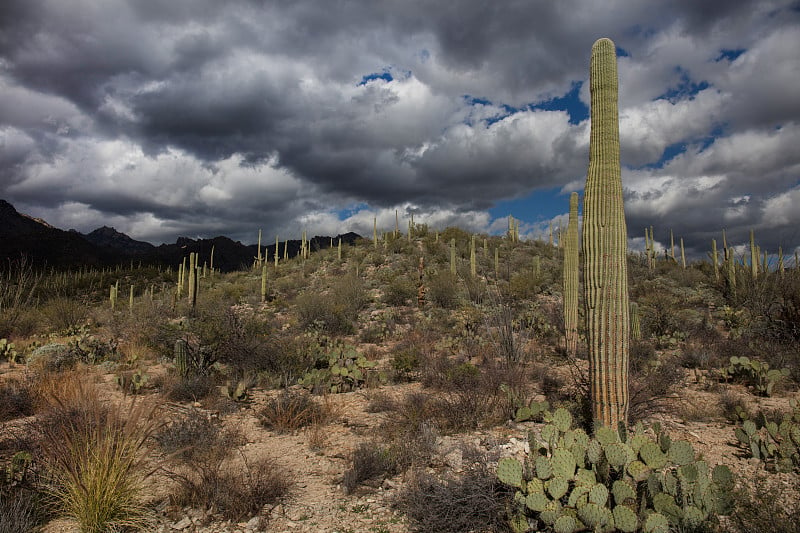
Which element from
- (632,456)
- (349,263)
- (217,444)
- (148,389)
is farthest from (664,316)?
(349,263)

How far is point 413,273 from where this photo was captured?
2486 centimetres

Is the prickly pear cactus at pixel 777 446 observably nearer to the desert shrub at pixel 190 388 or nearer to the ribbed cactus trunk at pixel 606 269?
the ribbed cactus trunk at pixel 606 269

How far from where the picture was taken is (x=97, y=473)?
11.6 ft

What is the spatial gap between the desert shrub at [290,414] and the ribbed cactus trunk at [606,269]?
3918 millimetres

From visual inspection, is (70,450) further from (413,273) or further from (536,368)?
(413,273)

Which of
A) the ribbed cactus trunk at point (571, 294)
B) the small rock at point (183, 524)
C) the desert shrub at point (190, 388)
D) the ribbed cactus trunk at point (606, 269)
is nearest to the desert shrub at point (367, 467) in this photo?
the small rock at point (183, 524)

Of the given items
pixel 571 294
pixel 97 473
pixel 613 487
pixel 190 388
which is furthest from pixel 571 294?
pixel 97 473

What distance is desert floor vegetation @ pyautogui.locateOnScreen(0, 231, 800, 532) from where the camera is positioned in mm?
3631

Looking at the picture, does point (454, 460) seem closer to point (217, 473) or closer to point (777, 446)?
point (217, 473)

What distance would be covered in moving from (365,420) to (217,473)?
2644mm

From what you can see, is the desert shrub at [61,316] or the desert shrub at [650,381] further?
the desert shrub at [61,316]

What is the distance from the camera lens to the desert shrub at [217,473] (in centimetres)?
390

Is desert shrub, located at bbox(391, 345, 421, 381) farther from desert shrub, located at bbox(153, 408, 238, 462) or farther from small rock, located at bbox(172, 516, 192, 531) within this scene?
small rock, located at bbox(172, 516, 192, 531)

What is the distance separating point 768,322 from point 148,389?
14.1 metres
